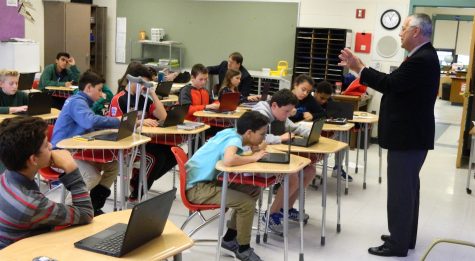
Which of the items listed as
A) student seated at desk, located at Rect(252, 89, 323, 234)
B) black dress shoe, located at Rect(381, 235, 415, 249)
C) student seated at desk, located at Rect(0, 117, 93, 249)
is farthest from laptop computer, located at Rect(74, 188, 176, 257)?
black dress shoe, located at Rect(381, 235, 415, 249)

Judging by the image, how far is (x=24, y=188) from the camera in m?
2.01

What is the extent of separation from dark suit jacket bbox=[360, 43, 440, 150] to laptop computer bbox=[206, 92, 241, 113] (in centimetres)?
214

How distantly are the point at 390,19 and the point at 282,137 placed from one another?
4.89 m

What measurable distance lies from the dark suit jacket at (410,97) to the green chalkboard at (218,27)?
547cm

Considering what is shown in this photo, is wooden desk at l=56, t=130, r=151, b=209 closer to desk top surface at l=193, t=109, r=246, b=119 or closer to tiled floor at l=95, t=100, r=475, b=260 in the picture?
tiled floor at l=95, t=100, r=475, b=260

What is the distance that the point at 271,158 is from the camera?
3480mm

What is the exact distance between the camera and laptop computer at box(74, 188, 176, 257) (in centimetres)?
188

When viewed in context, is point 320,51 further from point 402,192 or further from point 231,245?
point 231,245

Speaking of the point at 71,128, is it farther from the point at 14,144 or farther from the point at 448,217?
the point at 448,217

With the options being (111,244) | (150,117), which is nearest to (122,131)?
(150,117)

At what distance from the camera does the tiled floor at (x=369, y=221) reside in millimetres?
3998

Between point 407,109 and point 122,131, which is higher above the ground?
point 407,109

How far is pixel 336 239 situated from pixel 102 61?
309 inches

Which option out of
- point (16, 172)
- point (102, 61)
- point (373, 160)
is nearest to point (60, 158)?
point (16, 172)
